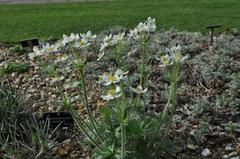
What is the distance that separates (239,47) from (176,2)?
545 centimetres

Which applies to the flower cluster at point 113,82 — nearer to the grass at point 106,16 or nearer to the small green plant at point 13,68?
the small green plant at point 13,68

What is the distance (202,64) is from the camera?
6.28m

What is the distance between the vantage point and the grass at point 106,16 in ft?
31.7

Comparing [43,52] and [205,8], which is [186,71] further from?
[205,8]

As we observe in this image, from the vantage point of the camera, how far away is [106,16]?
10773 mm

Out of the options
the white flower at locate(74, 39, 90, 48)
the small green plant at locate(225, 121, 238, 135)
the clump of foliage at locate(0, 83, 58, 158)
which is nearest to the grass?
the clump of foliage at locate(0, 83, 58, 158)

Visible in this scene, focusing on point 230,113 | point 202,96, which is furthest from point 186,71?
point 230,113

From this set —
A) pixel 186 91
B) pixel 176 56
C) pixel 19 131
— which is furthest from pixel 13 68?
pixel 176 56

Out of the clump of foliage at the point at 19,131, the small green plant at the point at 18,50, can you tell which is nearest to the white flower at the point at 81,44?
the clump of foliage at the point at 19,131

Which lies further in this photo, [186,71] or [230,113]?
[186,71]

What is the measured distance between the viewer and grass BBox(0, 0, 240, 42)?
9.65 meters

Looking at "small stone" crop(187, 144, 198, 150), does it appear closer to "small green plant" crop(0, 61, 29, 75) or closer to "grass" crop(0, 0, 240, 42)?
"small green plant" crop(0, 61, 29, 75)

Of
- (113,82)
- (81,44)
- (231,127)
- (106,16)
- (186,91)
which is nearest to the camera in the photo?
(113,82)

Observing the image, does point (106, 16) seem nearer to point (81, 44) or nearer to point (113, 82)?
point (81, 44)
